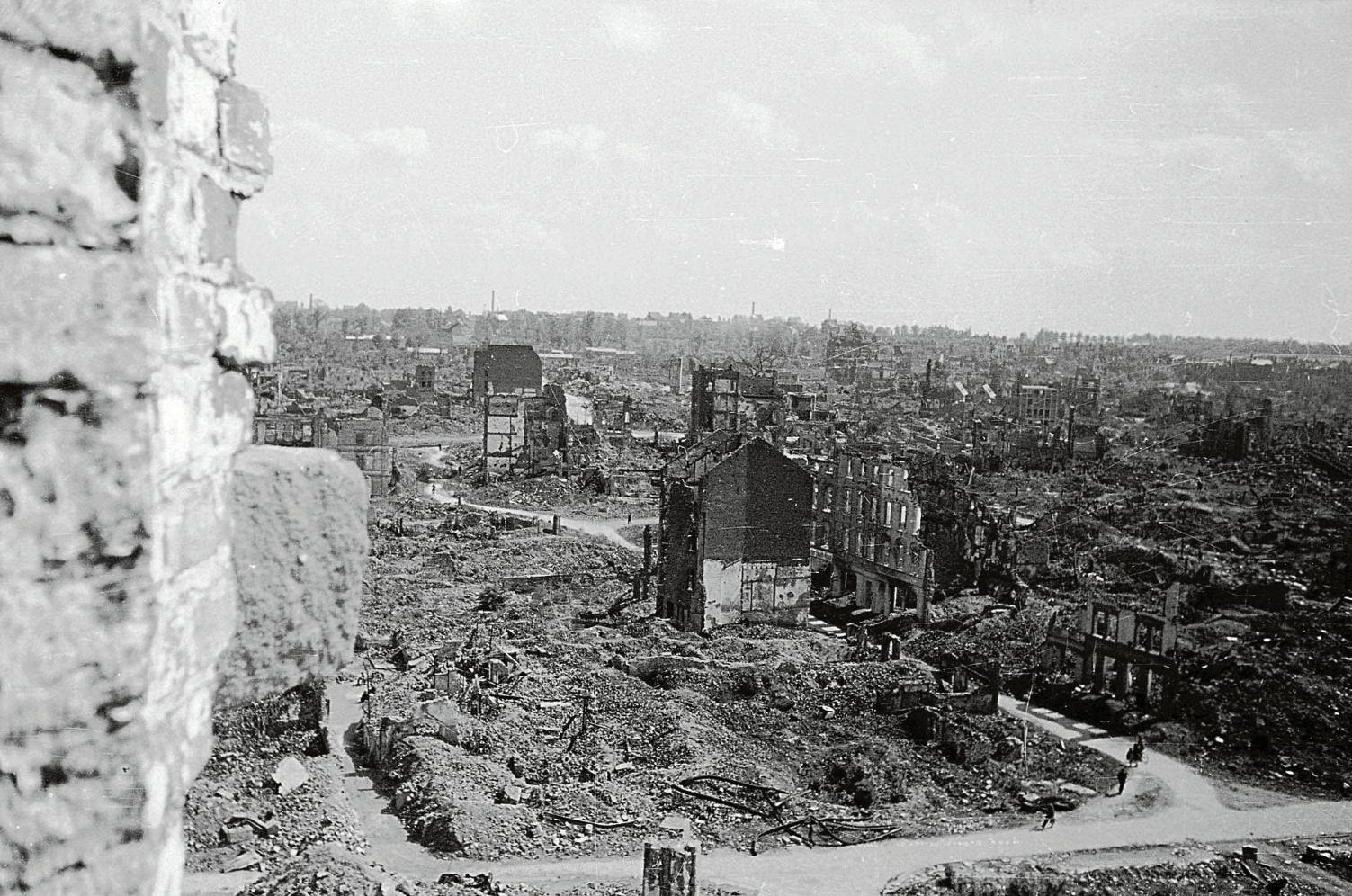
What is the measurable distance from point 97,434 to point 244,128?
2.61ft

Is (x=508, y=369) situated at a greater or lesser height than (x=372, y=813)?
greater

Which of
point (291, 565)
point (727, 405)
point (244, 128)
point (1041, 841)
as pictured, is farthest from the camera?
point (727, 405)

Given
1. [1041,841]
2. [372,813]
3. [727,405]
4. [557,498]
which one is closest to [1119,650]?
[1041,841]

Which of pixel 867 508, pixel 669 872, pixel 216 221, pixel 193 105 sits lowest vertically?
pixel 669 872

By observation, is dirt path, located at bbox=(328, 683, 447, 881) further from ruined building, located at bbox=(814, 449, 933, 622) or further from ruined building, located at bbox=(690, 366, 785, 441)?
ruined building, located at bbox=(690, 366, 785, 441)

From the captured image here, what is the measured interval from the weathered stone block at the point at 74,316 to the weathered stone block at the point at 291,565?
1.49 feet

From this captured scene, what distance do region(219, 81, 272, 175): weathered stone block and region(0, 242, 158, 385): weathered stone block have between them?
466mm

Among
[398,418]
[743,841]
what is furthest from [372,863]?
[398,418]

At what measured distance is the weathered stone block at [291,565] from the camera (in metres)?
2.25

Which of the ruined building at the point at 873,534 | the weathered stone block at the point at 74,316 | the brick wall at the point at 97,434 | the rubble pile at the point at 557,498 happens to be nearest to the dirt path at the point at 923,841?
the ruined building at the point at 873,534

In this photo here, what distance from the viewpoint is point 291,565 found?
2.35 m

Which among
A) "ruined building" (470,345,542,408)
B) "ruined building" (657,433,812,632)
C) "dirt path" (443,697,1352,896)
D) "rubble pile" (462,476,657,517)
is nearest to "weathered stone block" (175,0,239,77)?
"dirt path" (443,697,1352,896)

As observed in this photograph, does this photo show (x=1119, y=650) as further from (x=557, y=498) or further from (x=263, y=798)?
(x=557, y=498)

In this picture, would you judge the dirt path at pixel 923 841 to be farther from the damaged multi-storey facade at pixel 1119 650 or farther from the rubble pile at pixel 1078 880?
the damaged multi-storey facade at pixel 1119 650
